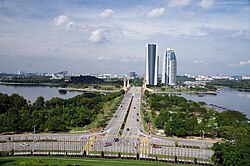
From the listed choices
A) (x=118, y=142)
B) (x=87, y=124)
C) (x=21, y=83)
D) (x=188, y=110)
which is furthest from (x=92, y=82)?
(x=118, y=142)

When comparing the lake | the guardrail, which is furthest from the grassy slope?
the lake

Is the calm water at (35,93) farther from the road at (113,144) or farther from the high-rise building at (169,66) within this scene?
the high-rise building at (169,66)

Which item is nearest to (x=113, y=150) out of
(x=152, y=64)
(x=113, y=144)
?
(x=113, y=144)

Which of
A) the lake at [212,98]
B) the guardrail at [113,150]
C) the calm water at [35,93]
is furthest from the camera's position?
the calm water at [35,93]

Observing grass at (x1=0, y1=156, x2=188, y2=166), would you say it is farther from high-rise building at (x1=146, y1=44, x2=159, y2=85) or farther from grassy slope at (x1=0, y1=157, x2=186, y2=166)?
high-rise building at (x1=146, y1=44, x2=159, y2=85)

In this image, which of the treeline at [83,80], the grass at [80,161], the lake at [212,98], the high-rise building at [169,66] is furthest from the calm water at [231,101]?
the treeline at [83,80]

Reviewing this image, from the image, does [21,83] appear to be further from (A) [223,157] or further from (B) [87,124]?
(A) [223,157]
